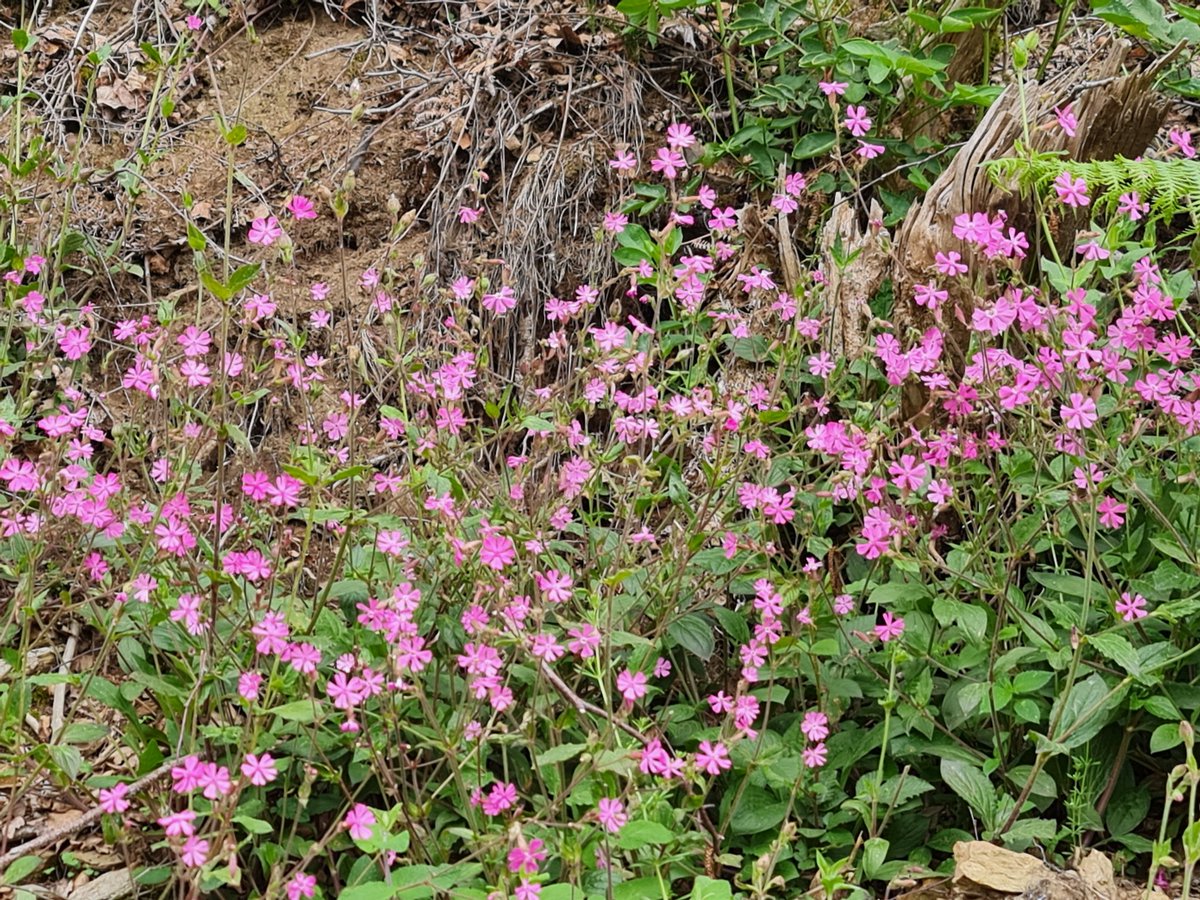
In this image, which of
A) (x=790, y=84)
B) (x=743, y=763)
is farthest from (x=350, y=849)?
(x=790, y=84)

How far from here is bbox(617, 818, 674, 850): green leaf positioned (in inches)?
84.4

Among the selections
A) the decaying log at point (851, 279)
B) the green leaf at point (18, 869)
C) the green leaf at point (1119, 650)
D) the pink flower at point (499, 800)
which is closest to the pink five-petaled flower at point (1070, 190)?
the decaying log at point (851, 279)

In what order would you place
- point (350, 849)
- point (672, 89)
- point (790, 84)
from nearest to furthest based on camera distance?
1. point (350, 849)
2. point (790, 84)
3. point (672, 89)

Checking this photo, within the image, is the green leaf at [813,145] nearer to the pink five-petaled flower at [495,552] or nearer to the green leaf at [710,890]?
the pink five-petaled flower at [495,552]

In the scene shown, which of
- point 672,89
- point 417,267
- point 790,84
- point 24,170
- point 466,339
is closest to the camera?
point 466,339

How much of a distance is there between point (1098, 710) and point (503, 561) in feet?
4.25

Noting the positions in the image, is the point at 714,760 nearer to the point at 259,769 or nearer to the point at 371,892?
the point at 371,892

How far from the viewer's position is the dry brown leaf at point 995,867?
2414mm

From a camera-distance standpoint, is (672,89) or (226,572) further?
(672,89)

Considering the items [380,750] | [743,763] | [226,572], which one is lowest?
[743,763]

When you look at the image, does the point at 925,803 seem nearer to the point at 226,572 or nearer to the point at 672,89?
the point at 226,572

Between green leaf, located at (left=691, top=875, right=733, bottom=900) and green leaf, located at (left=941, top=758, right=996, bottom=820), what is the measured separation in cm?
73

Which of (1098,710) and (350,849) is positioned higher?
(1098,710)

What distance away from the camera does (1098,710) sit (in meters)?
2.57
